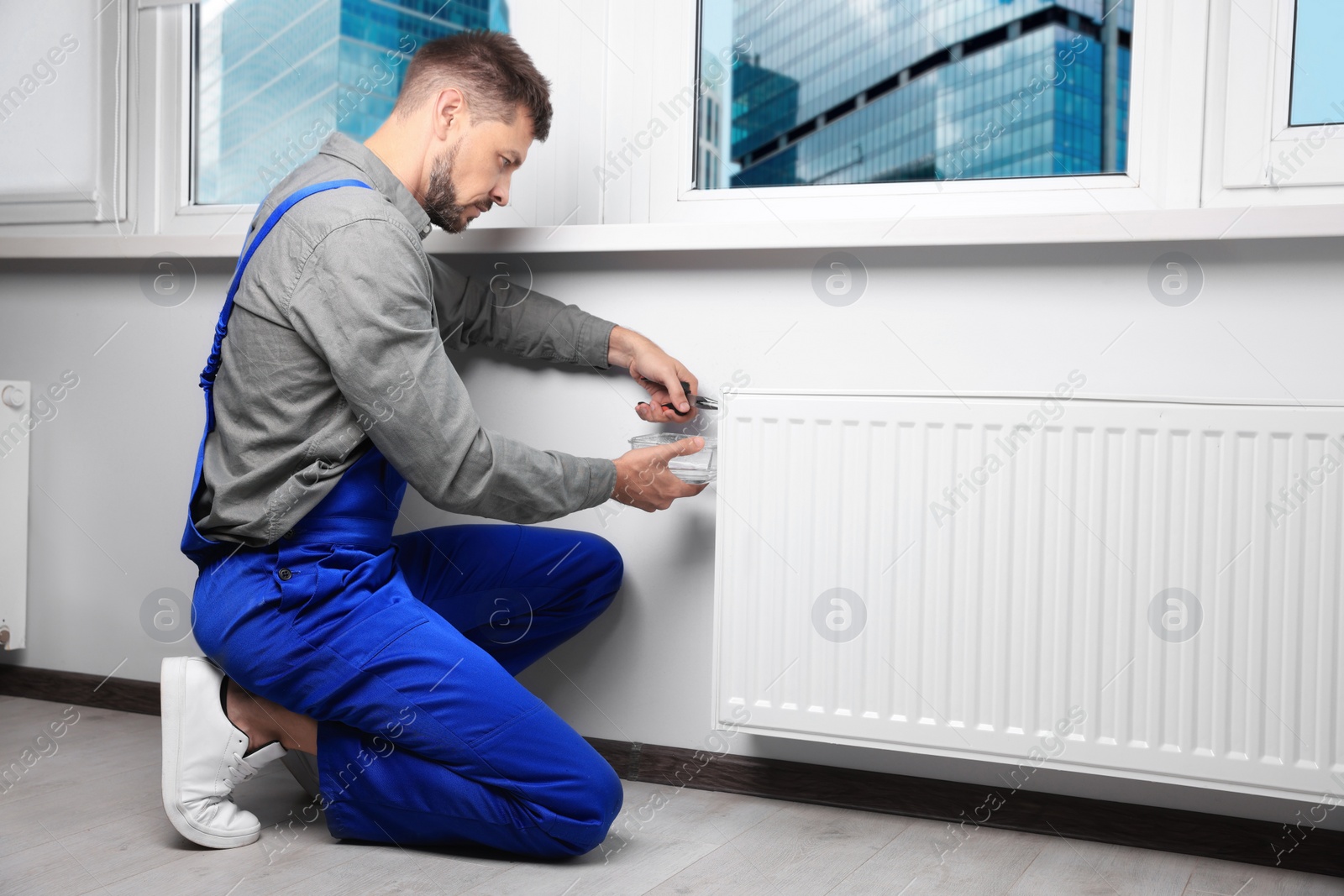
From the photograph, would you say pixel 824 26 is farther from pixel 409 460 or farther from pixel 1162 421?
pixel 409 460

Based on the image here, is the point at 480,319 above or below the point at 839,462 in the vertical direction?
above

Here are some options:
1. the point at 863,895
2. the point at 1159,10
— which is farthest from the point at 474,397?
the point at 1159,10

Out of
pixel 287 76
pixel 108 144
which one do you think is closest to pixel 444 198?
pixel 287 76

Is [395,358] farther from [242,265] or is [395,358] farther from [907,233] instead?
[907,233]

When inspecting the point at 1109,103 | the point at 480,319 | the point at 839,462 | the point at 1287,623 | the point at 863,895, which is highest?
the point at 1109,103

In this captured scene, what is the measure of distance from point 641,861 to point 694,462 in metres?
0.57

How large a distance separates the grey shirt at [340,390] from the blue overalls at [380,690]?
0.04 meters

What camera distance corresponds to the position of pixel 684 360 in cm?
163

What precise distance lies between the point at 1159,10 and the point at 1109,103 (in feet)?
0.43

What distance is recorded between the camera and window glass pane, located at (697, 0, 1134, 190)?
151cm

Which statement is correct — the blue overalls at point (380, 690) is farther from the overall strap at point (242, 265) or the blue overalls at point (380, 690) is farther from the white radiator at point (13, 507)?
the white radiator at point (13, 507)

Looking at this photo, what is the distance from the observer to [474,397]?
175cm

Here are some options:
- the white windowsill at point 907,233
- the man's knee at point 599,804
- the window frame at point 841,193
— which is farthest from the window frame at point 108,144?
the man's knee at point 599,804

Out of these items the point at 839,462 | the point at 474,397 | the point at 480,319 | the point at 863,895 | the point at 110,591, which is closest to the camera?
the point at 863,895
